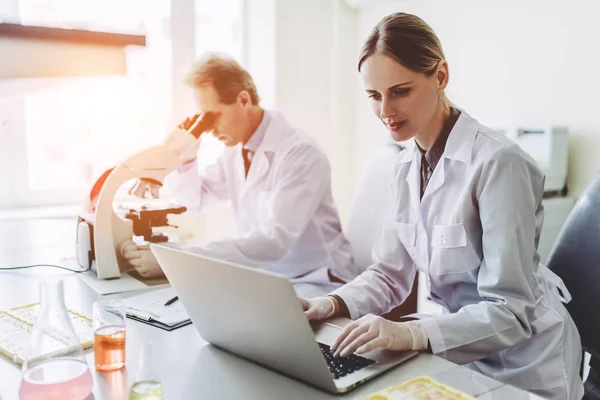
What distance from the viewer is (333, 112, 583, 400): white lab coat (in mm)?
1111

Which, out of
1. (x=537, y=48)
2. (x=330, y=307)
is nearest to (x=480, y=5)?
(x=537, y=48)

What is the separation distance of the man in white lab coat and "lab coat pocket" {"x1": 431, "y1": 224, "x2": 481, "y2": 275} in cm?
57

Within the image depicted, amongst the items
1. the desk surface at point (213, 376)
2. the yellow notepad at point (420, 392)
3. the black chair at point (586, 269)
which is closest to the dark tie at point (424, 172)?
the black chair at point (586, 269)

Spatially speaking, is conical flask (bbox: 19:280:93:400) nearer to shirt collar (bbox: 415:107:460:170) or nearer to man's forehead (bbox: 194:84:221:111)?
shirt collar (bbox: 415:107:460:170)

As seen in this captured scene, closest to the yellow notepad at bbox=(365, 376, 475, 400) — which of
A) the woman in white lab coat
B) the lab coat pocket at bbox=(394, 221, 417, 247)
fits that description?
→ the woman in white lab coat

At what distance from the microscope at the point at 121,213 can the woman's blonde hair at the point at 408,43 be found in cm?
74

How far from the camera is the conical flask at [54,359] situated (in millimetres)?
813

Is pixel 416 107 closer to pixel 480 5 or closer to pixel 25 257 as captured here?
pixel 25 257

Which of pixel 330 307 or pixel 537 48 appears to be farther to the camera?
pixel 537 48

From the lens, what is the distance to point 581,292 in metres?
1.28

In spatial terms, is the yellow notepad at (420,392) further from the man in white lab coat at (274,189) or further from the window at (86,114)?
the window at (86,114)

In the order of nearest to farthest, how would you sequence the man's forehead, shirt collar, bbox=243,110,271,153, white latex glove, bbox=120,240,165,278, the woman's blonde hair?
the woman's blonde hair, white latex glove, bbox=120,240,165,278, the man's forehead, shirt collar, bbox=243,110,271,153

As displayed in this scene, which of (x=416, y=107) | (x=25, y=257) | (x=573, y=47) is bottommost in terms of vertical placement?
(x=25, y=257)

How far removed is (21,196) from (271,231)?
165 cm
